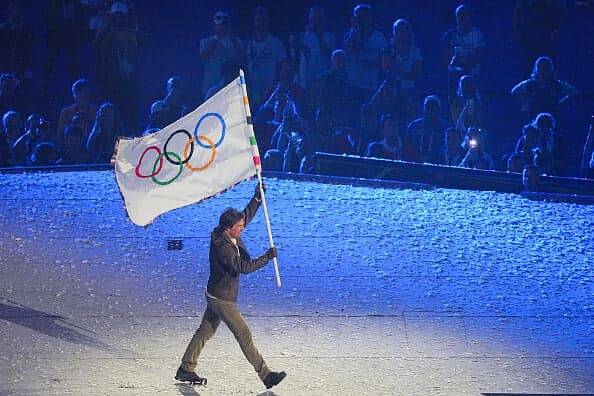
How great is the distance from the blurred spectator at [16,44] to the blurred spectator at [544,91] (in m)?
7.45

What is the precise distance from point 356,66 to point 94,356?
7642 mm

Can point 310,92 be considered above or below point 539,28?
below

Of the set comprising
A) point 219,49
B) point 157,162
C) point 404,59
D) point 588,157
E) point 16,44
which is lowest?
point 588,157

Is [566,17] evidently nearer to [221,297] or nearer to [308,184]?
[308,184]

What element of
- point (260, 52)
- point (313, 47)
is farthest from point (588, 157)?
point (260, 52)

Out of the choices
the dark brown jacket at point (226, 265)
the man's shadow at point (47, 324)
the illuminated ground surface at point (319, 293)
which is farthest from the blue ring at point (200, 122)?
the man's shadow at point (47, 324)

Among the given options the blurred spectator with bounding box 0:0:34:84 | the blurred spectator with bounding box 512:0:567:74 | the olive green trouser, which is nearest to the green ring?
the olive green trouser

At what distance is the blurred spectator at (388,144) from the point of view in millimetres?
15266

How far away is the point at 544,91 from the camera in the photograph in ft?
51.5

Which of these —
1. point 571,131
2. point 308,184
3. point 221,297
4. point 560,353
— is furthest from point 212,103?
point 571,131

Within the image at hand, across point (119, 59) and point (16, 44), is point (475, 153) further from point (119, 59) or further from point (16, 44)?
point (16, 44)

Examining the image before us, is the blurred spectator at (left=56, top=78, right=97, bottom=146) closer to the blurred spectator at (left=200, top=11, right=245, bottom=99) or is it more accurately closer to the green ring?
the blurred spectator at (left=200, top=11, right=245, bottom=99)

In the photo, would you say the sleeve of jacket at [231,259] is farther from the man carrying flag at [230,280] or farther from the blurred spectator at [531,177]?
the blurred spectator at [531,177]

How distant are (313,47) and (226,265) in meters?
8.13
